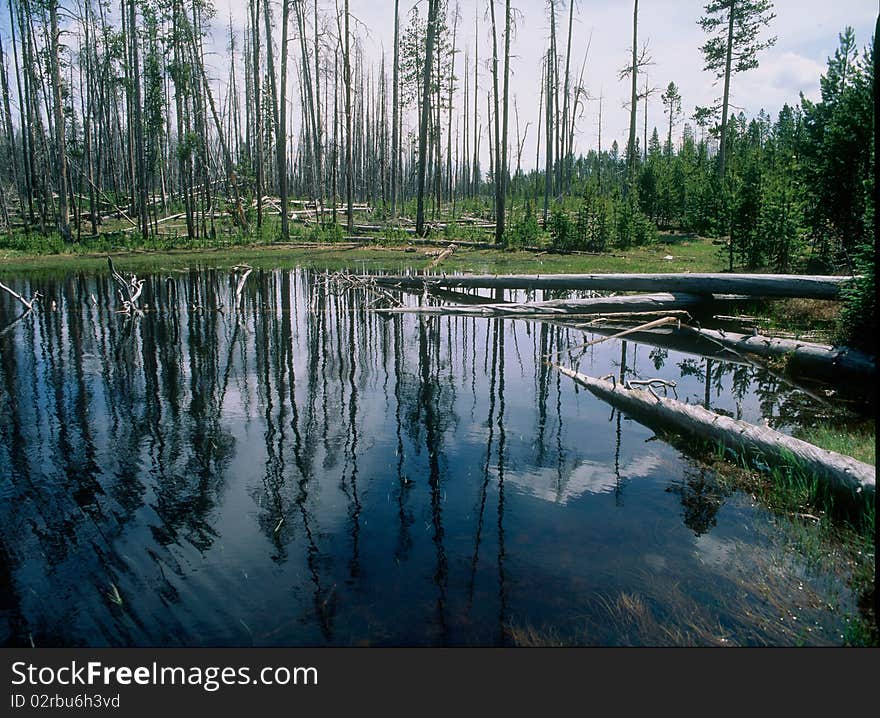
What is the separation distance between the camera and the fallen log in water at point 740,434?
15.5 ft

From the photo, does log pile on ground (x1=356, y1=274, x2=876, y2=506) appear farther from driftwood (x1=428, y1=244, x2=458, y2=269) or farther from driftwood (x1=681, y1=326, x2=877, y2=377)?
driftwood (x1=428, y1=244, x2=458, y2=269)

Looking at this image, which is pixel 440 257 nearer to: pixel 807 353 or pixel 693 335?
pixel 693 335

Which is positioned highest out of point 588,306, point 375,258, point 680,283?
point 375,258

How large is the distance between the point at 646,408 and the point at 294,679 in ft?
17.9

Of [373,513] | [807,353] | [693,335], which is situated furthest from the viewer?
[693,335]

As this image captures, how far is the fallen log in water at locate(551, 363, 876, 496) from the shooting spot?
4.73 meters

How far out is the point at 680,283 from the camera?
43.3 feet

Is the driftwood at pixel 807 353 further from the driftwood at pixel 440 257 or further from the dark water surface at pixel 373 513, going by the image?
the driftwood at pixel 440 257

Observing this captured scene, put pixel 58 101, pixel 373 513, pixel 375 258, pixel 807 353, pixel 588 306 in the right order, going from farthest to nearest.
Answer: pixel 58 101
pixel 375 258
pixel 588 306
pixel 807 353
pixel 373 513

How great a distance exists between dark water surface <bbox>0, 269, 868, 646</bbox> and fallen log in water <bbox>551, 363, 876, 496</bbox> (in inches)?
12.1

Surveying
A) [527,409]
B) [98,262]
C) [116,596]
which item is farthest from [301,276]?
[116,596]

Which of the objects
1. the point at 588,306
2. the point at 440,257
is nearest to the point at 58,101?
the point at 440,257

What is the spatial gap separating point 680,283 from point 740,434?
7.88 meters

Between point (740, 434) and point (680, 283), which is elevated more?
point (680, 283)
